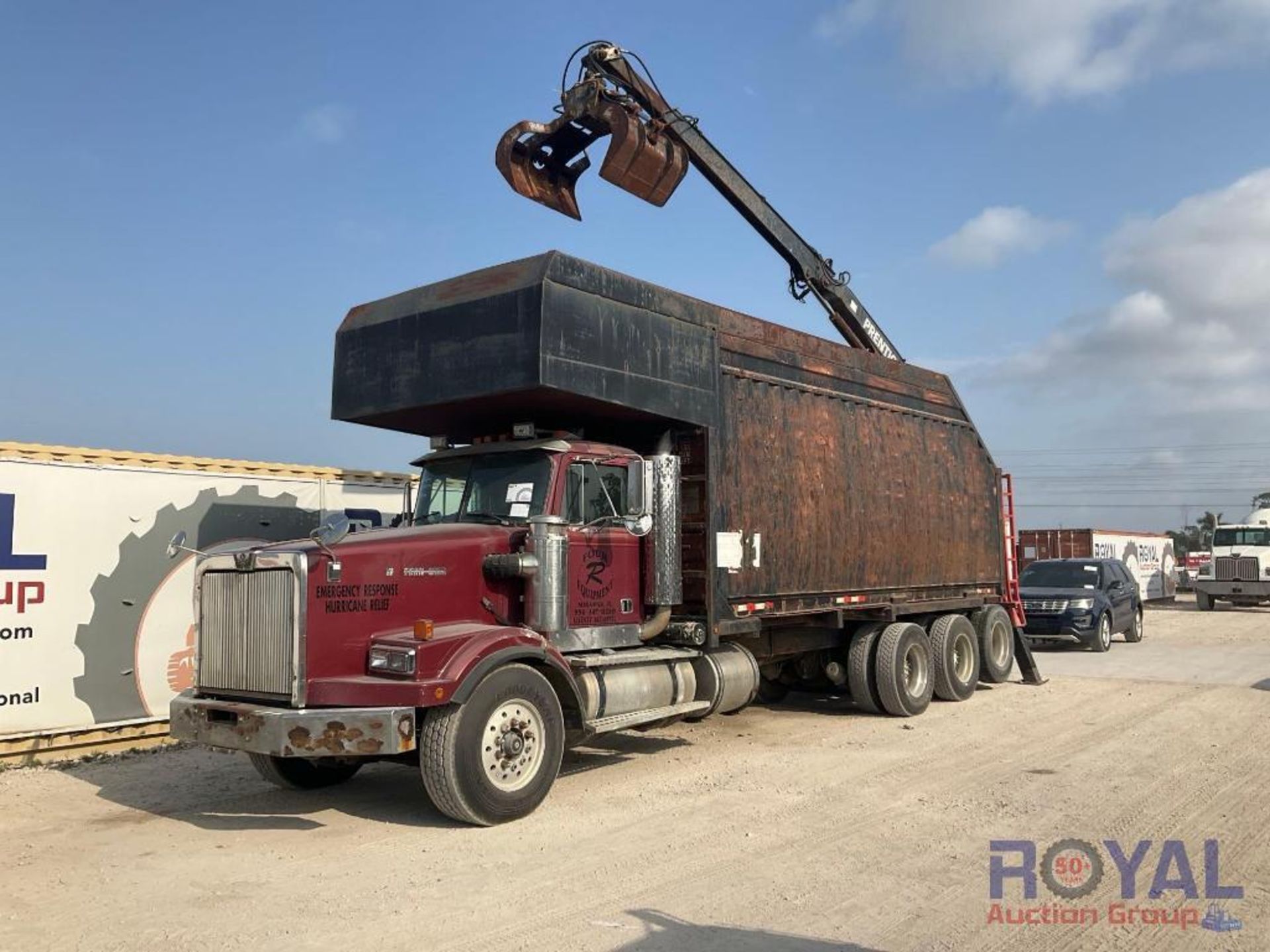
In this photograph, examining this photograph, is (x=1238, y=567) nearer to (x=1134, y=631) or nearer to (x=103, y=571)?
(x=1134, y=631)

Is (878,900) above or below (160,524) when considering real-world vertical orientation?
below

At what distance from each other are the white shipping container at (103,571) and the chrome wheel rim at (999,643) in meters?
9.23

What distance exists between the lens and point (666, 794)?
7277mm

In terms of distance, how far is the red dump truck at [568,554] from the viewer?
20.7 ft

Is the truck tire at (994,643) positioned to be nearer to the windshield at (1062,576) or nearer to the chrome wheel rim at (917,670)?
the chrome wheel rim at (917,670)

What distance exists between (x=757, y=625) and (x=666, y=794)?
2357mm

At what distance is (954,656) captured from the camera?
1219 cm

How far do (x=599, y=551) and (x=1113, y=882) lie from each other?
4237 millimetres

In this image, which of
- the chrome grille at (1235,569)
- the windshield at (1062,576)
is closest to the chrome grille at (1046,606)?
the windshield at (1062,576)

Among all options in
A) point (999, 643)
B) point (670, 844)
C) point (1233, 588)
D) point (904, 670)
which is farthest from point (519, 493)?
point (1233, 588)

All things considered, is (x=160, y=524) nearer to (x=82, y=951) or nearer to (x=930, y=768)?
(x=82, y=951)

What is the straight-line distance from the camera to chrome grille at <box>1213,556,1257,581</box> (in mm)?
29000

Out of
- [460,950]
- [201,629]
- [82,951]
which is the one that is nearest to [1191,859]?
[460,950]

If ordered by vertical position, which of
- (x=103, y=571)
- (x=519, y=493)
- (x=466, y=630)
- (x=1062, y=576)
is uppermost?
(x=519, y=493)
